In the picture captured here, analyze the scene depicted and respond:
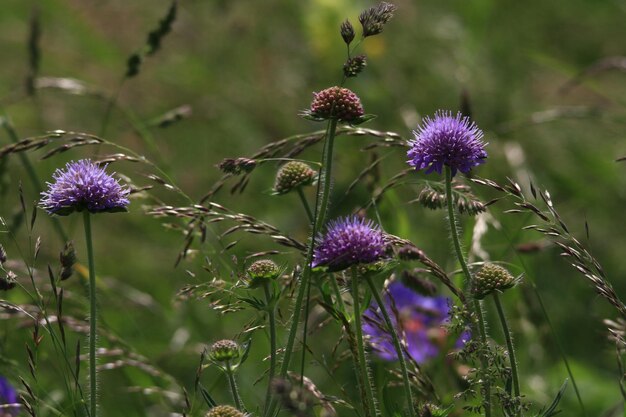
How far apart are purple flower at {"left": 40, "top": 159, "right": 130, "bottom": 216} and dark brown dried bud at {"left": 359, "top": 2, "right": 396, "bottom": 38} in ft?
1.58

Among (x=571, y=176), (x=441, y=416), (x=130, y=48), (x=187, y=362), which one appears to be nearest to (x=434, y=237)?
(x=571, y=176)

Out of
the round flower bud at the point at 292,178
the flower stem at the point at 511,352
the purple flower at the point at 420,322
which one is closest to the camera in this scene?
the flower stem at the point at 511,352

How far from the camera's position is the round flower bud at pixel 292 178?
1.75m

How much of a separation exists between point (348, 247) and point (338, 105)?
0.24 meters

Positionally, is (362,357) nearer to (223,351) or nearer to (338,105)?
(223,351)

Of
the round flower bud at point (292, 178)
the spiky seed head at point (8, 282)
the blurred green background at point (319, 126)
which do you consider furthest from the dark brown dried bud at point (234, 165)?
the blurred green background at point (319, 126)

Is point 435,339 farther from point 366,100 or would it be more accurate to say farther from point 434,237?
point 366,100

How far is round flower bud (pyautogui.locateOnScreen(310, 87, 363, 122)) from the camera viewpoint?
152 cm

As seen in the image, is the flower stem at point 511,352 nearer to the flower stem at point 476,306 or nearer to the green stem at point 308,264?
the flower stem at point 476,306

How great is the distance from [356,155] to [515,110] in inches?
28.5

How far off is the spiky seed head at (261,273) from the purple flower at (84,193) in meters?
0.24

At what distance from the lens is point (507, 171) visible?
3686 mm

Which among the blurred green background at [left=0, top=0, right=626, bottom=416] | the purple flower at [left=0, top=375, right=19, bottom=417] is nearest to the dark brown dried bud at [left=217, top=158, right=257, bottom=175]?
the purple flower at [left=0, top=375, right=19, bottom=417]

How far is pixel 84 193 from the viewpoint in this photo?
5.15ft
